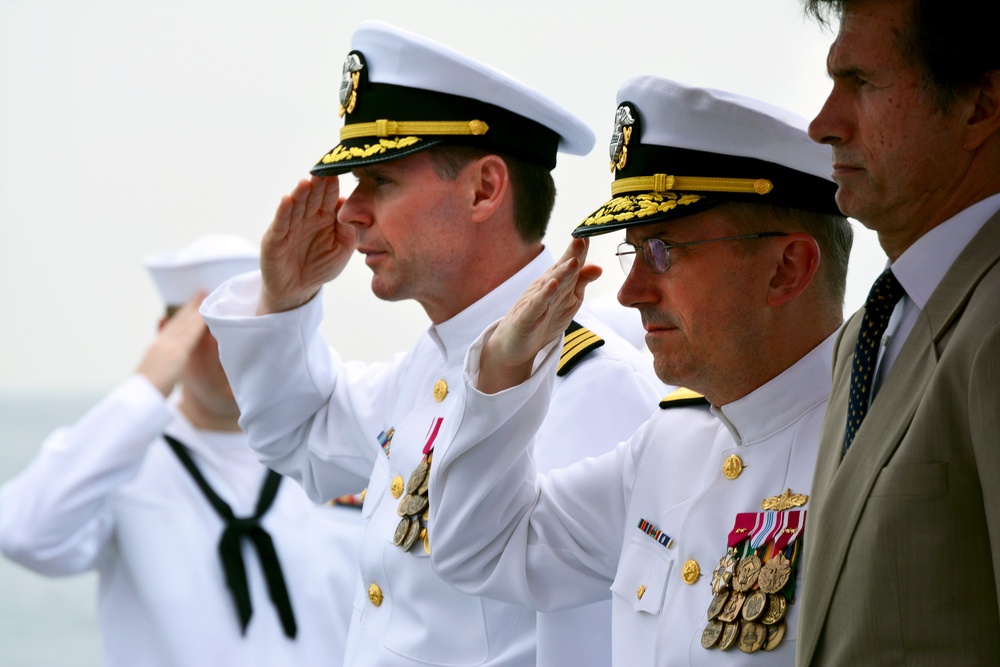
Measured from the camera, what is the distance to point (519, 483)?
7.75 feet

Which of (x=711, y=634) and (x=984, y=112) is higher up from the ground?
(x=984, y=112)

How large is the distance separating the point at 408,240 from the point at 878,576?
1.49m

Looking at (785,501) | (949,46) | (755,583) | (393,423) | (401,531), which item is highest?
(949,46)

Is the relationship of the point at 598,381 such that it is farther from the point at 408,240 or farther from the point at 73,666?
the point at 73,666

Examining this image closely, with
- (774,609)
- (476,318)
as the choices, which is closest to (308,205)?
(476,318)

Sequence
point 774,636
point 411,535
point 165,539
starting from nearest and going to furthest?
point 774,636 < point 411,535 < point 165,539

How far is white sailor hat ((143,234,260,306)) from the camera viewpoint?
448 centimetres

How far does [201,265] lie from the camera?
450 centimetres

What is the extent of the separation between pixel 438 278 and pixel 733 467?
924mm

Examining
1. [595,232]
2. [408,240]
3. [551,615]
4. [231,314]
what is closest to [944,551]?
[595,232]

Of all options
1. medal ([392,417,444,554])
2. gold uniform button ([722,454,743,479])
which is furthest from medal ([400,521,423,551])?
gold uniform button ([722,454,743,479])

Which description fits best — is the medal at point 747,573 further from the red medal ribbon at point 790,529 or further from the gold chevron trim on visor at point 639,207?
the gold chevron trim on visor at point 639,207

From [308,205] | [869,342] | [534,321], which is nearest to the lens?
[869,342]

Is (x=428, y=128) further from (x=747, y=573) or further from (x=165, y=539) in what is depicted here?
(x=165, y=539)
